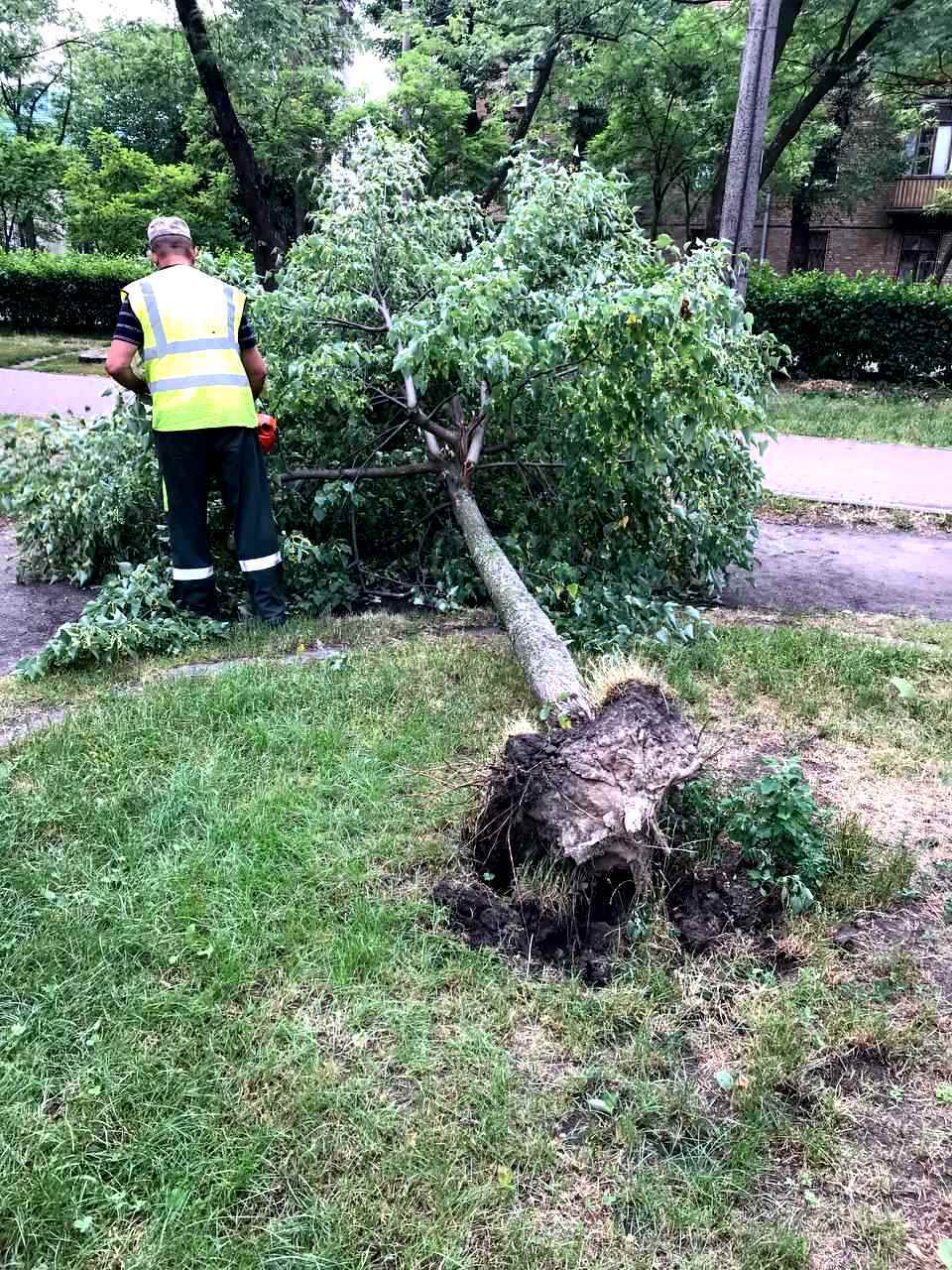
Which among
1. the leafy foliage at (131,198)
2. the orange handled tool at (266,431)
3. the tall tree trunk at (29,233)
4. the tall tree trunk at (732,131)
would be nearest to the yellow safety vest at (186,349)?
the orange handled tool at (266,431)

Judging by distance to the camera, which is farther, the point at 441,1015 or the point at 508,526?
the point at 508,526

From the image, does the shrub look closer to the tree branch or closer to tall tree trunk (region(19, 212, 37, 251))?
the tree branch

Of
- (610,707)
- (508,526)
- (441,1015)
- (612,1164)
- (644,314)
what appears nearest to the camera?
A: (612,1164)

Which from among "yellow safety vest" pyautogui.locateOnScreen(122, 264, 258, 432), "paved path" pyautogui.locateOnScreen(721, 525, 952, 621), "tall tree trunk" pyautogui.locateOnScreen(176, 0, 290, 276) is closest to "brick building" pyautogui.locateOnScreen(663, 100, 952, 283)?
"tall tree trunk" pyautogui.locateOnScreen(176, 0, 290, 276)

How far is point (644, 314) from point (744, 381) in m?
1.29

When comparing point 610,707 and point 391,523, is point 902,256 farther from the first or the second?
point 610,707

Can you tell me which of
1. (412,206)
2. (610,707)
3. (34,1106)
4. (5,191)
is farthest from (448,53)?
(34,1106)

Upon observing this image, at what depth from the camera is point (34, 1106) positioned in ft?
6.70

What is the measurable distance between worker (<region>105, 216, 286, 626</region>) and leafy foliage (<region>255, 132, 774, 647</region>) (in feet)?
1.19

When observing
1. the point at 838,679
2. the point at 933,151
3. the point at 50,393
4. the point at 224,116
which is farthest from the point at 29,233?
the point at 838,679

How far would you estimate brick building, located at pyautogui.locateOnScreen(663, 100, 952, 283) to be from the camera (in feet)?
92.5

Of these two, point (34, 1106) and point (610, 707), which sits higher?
point (610, 707)

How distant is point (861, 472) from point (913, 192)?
24216 mm

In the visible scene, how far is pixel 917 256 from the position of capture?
98.8 feet
